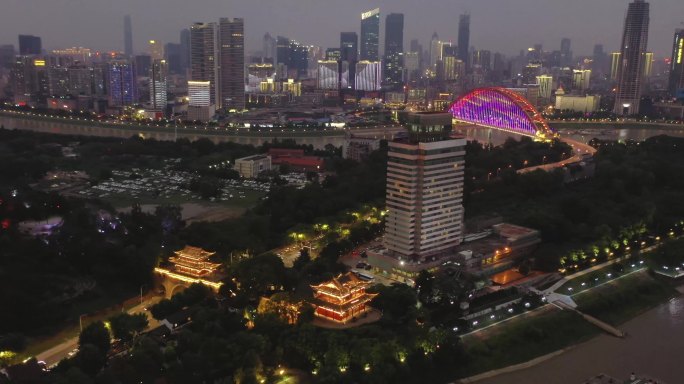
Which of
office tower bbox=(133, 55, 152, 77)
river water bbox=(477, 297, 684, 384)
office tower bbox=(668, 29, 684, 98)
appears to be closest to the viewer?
river water bbox=(477, 297, 684, 384)

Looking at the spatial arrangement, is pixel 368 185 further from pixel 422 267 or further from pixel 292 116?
Result: pixel 292 116

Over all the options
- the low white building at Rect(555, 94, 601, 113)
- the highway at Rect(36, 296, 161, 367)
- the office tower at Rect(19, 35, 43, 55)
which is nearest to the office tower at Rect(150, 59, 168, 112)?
the office tower at Rect(19, 35, 43, 55)

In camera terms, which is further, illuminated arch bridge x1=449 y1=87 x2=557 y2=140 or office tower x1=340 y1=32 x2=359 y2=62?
office tower x1=340 y1=32 x2=359 y2=62

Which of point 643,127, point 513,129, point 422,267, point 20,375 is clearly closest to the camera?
point 20,375

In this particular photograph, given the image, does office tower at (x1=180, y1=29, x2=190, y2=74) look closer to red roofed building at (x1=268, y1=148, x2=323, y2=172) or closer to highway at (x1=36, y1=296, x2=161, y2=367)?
red roofed building at (x1=268, y1=148, x2=323, y2=172)

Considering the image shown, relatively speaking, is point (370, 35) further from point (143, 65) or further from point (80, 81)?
point (80, 81)

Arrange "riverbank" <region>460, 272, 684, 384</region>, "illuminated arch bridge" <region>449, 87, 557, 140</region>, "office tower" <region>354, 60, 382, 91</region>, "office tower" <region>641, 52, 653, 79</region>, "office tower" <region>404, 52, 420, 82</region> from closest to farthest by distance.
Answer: "riverbank" <region>460, 272, 684, 384</region>
"illuminated arch bridge" <region>449, 87, 557, 140</region>
"office tower" <region>641, 52, 653, 79</region>
"office tower" <region>354, 60, 382, 91</region>
"office tower" <region>404, 52, 420, 82</region>

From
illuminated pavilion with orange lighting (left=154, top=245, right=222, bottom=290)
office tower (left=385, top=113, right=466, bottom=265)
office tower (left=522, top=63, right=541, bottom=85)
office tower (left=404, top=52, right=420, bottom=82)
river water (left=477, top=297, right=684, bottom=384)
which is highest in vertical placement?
office tower (left=404, top=52, right=420, bottom=82)

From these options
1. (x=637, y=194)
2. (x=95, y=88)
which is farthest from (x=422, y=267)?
(x=95, y=88)
